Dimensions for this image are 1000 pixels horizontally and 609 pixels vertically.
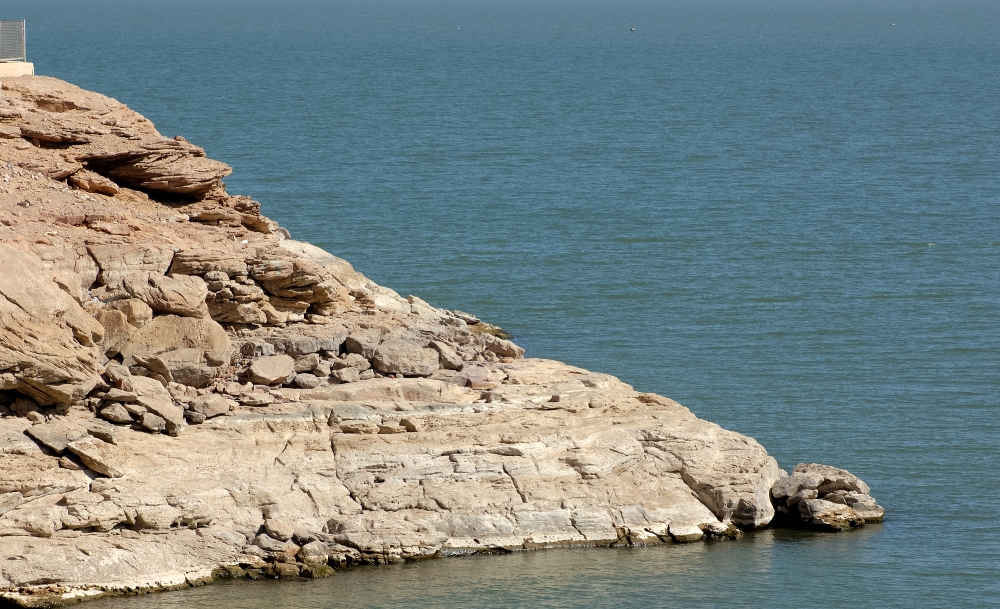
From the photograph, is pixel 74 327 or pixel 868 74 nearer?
pixel 74 327

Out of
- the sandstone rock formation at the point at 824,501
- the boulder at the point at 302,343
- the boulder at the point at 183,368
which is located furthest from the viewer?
the sandstone rock formation at the point at 824,501

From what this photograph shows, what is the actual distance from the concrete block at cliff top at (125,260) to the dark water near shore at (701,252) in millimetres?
7533

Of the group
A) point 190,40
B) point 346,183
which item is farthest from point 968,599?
point 190,40

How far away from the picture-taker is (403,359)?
3644 centimetres

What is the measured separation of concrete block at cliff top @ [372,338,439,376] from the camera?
36250 mm

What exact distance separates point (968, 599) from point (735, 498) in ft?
17.9

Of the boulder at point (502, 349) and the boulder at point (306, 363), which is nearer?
the boulder at point (306, 363)

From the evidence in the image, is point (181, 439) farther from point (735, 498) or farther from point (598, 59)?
point (598, 59)

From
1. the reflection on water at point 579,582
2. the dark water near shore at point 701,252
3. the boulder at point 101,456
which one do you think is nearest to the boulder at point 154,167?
the boulder at point 101,456

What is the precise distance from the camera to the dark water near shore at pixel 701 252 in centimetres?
3428

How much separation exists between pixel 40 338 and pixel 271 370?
523 cm

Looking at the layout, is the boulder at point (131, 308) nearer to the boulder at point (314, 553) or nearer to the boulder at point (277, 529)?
the boulder at point (277, 529)

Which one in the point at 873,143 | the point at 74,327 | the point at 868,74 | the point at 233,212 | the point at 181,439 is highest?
the point at 868,74

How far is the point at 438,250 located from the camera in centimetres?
6831
